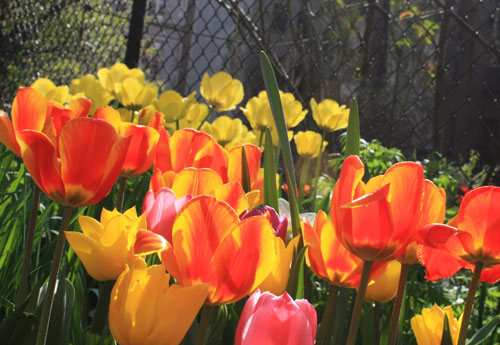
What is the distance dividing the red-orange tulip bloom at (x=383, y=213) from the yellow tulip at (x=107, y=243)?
0.16 m

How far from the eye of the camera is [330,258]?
53 centimetres

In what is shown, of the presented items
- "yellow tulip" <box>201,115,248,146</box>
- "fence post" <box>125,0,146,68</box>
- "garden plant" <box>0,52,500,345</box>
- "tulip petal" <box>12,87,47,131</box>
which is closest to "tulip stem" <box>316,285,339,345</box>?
"garden plant" <box>0,52,500,345</box>

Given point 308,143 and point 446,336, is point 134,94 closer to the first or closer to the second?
point 308,143

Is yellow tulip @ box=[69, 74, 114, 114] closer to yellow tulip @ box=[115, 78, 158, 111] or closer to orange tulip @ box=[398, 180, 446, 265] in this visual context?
yellow tulip @ box=[115, 78, 158, 111]

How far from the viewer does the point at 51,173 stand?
53 cm

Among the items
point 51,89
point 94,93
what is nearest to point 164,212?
point 51,89

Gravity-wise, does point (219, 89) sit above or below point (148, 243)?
above

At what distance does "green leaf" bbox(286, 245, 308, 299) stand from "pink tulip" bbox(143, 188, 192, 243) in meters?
0.10

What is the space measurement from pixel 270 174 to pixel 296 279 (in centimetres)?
14

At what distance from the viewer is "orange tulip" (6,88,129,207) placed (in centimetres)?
50

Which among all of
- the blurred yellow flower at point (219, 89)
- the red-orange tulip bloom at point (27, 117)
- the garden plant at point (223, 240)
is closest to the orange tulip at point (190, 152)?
the garden plant at point (223, 240)

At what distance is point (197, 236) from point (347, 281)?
0.53 feet

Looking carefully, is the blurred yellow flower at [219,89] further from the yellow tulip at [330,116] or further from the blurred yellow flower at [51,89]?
the blurred yellow flower at [51,89]

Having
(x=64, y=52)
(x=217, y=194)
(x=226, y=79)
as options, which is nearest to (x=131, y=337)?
(x=217, y=194)
